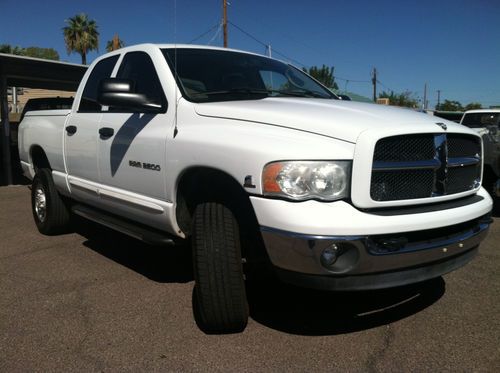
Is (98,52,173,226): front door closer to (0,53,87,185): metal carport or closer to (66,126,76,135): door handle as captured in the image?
(66,126,76,135): door handle

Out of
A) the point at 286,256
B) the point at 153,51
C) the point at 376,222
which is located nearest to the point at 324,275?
the point at 286,256

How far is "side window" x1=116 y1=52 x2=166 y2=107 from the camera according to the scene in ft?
12.2

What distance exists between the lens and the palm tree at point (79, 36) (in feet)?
146

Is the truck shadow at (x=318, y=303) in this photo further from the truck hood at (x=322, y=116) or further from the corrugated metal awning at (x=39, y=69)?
the corrugated metal awning at (x=39, y=69)

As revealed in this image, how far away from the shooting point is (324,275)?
8.64ft

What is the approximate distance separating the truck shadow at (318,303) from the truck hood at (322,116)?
37.4 inches

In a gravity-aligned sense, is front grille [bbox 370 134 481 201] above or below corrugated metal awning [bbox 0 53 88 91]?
below

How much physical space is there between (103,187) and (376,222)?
8.48 ft

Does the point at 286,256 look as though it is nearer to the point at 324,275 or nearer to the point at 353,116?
the point at 324,275

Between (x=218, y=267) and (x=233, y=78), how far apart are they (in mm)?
1732

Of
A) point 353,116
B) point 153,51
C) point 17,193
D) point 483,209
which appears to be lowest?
point 17,193

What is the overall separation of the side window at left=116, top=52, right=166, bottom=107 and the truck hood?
0.52 metres

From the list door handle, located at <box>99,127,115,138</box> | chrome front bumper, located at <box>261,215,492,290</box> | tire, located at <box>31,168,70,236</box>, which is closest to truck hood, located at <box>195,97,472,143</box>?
chrome front bumper, located at <box>261,215,492,290</box>

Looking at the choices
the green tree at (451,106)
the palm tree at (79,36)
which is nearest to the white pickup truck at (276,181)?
the palm tree at (79,36)
